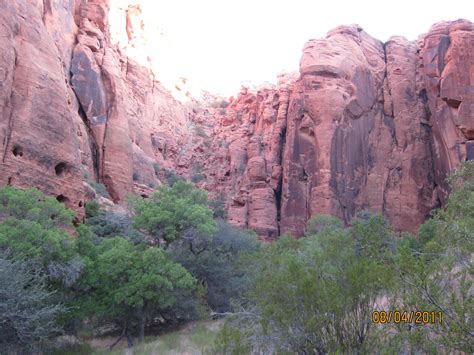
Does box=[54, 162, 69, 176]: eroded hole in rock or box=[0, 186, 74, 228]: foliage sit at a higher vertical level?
box=[54, 162, 69, 176]: eroded hole in rock

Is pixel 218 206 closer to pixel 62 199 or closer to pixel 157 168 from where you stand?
pixel 157 168

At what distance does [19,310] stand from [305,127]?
95.7 feet

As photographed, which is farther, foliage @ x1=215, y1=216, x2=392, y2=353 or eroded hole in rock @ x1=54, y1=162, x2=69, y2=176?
eroded hole in rock @ x1=54, y1=162, x2=69, y2=176

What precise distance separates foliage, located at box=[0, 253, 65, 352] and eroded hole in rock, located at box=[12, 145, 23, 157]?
26.9 ft

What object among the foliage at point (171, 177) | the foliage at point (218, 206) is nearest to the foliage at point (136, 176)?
the foliage at point (171, 177)

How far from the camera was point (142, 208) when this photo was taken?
60.9 ft

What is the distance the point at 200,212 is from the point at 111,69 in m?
19.1

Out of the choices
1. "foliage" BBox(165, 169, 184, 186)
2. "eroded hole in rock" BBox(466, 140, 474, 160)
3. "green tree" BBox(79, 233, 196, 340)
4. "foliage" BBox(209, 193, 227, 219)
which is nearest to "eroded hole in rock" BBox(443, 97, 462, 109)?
"eroded hole in rock" BBox(466, 140, 474, 160)

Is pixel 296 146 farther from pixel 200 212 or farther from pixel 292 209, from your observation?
pixel 200 212

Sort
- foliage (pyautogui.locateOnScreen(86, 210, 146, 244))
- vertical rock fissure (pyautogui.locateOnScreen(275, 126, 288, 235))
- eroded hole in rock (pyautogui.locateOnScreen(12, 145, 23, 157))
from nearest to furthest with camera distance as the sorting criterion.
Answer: eroded hole in rock (pyautogui.locateOnScreen(12, 145, 23, 157))
foliage (pyautogui.locateOnScreen(86, 210, 146, 244))
vertical rock fissure (pyautogui.locateOnScreen(275, 126, 288, 235))

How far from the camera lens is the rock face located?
30766mm

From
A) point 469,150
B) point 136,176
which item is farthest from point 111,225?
point 469,150

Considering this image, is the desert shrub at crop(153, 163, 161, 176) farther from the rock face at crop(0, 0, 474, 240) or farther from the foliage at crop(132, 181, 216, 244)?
the foliage at crop(132, 181, 216, 244)

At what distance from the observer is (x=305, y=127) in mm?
36938
